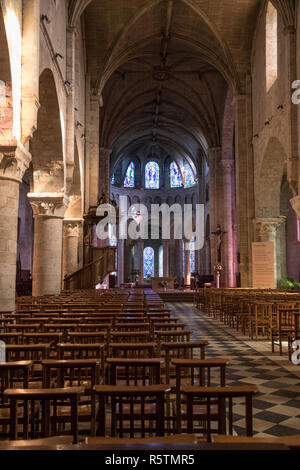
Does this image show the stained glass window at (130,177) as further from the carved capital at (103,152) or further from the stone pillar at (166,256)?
the carved capital at (103,152)

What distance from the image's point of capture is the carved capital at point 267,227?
70.2 feet

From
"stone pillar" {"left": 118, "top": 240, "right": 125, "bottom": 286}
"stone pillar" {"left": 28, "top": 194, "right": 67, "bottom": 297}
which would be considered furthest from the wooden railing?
"stone pillar" {"left": 118, "top": 240, "right": 125, "bottom": 286}

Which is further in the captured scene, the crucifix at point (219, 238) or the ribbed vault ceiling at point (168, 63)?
the crucifix at point (219, 238)

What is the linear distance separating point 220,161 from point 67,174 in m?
19.0

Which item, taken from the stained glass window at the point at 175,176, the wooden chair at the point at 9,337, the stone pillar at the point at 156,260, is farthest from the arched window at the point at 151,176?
the wooden chair at the point at 9,337

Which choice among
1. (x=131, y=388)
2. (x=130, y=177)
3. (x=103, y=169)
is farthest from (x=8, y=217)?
(x=130, y=177)

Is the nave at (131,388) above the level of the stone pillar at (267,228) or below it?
below

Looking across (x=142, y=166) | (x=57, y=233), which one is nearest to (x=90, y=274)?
(x=57, y=233)

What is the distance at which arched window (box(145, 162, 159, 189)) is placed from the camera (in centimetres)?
4819

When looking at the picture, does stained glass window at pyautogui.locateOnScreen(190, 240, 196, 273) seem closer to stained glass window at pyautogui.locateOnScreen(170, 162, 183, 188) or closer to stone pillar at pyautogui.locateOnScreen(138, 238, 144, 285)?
stone pillar at pyautogui.locateOnScreen(138, 238, 144, 285)

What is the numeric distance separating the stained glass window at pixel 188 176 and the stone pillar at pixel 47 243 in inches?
1237

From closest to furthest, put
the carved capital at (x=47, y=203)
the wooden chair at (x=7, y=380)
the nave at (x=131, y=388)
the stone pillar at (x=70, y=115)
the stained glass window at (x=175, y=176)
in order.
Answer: the nave at (x=131, y=388) < the wooden chair at (x=7, y=380) < the carved capital at (x=47, y=203) < the stone pillar at (x=70, y=115) < the stained glass window at (x=175, y=176)

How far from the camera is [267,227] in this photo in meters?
A: 21.6

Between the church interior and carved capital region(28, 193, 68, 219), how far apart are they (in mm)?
50
